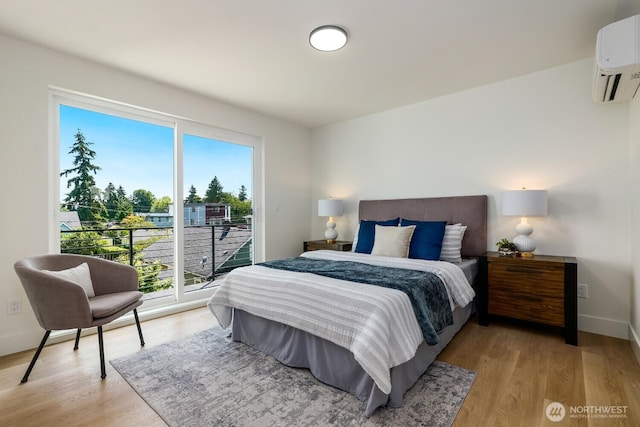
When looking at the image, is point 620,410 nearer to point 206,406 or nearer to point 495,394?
point 495,394

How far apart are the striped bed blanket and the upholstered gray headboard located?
31.3 inches

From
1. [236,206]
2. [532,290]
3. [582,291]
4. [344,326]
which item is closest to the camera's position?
[344,326]

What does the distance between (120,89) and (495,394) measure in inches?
159

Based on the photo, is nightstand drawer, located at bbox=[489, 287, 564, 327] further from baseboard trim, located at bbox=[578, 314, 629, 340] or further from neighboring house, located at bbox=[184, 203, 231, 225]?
neighboring house, located at bbox=[184, 203, 231, 225]

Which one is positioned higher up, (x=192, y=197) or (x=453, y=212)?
(x=192, y=197)

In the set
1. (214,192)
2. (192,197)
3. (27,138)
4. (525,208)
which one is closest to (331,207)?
(214,192)

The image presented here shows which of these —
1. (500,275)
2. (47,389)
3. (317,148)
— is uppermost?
(317,148)

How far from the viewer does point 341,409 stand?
68.8 inches

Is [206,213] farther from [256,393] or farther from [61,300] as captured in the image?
[256,393]

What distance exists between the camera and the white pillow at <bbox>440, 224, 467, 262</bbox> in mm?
3162

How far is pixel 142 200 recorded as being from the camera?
338cm

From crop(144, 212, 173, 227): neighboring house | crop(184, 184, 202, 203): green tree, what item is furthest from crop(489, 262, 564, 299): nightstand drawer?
crop(144, 212, 173, 227): neighboring house

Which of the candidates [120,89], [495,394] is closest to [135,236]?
[120,89]

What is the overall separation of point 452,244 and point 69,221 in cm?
378
